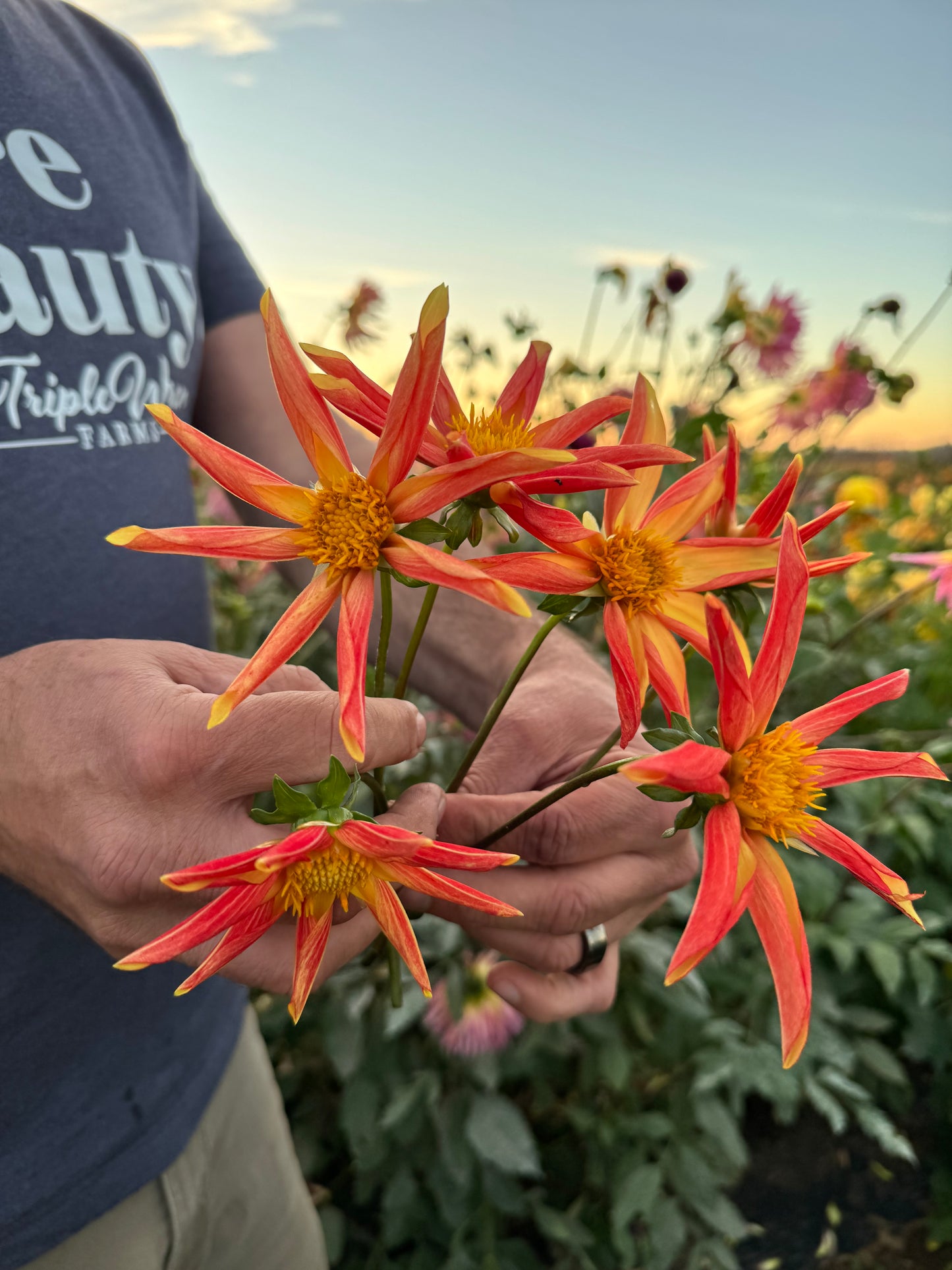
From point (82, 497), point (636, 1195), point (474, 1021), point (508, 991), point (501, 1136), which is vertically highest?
point (82, 497)

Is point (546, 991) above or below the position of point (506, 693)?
below

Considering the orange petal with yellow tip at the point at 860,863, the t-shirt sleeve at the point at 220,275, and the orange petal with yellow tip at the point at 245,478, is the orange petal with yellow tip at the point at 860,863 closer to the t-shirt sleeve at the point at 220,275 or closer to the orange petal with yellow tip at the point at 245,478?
the orange petal with yellow tip at the point at 245,478

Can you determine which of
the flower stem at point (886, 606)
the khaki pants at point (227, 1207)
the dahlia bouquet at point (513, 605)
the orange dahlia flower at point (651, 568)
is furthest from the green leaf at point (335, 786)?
the flower stem at point (886, 606)

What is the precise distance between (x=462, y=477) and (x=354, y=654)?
77mm

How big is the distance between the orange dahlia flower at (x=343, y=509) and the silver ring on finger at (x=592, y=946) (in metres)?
0.35

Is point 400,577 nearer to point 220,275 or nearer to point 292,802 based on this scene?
point 292,802

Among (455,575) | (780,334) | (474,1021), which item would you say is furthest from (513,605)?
(780,334)

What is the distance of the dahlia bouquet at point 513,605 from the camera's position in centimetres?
31

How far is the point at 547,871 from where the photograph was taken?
51 centimetres

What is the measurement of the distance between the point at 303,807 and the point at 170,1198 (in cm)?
64

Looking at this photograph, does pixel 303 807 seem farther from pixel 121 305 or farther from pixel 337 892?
pixel 121 305

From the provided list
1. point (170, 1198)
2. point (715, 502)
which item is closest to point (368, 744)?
point (715, 502)

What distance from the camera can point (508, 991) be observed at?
64 cm

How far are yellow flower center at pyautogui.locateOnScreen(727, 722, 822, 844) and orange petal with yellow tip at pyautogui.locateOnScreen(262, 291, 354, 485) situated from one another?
21 centimetres
